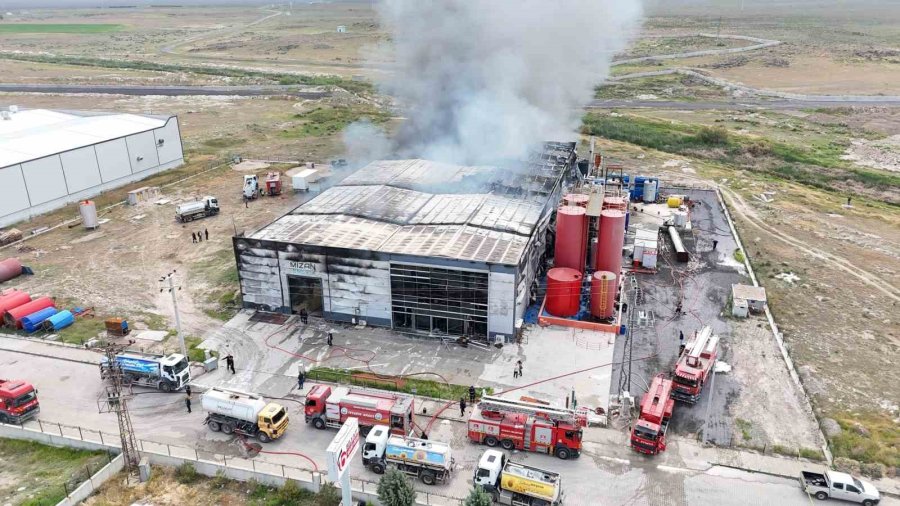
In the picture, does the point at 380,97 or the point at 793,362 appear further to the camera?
the point at 380,97

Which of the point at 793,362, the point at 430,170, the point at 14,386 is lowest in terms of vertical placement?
the point at 793,362

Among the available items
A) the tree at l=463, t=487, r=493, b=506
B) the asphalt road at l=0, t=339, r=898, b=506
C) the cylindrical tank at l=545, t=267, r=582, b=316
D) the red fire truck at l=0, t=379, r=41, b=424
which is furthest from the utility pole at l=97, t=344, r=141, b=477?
the cylindrical tank at l=545, t=267, r=582, b=316

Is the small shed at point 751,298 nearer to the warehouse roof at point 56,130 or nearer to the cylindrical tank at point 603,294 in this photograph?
the cylindrical tank at point 603,294

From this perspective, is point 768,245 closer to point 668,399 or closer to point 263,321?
point 668,399

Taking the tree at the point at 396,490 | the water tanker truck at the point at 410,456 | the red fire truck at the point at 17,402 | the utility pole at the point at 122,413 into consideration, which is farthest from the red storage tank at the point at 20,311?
the tree at the point at 396,490

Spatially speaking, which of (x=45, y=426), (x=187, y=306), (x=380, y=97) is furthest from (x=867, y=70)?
(x=45, y=426)

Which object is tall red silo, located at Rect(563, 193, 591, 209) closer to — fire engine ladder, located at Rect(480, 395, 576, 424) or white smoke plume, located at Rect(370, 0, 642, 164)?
white smoke plume, located at Rect(370, 0, 642, 164)
